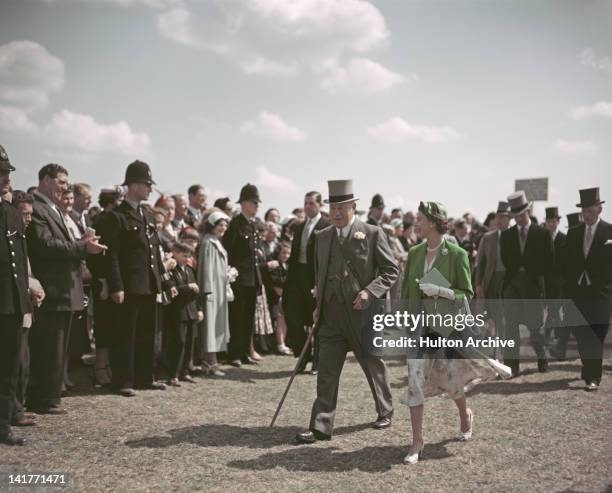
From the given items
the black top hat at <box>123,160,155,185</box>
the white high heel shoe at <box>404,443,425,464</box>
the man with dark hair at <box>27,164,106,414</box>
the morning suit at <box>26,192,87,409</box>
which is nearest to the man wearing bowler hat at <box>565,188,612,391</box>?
the white high heel shoe at <box>404,443,425,464</box>

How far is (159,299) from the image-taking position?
25.0ft

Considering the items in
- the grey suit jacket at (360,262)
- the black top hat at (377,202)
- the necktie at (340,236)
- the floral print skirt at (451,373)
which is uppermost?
the black top hat at (377,202)

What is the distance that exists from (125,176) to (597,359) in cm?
634

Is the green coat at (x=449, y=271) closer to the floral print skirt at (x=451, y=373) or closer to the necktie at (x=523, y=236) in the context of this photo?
the floral print skirt at (x=451, y=373)

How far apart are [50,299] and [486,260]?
639 cm

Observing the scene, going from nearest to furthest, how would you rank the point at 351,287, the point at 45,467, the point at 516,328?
the point at 45,467 → the point at 351,287 → the point at 516,328

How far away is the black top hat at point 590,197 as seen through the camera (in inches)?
329

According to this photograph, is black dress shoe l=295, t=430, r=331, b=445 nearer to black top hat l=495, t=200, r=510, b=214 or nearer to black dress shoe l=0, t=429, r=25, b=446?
black dress shoe l=0, t=429, r=25, b=446

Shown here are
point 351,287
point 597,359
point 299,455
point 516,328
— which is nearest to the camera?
point 299,455

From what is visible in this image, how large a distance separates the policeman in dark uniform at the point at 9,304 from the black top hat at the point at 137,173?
202cm

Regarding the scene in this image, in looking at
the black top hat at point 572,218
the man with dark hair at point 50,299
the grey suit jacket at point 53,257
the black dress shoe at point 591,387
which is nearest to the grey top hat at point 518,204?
the black dress shoe at point 591,387

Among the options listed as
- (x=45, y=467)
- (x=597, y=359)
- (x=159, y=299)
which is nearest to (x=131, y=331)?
(x=159, y=299)

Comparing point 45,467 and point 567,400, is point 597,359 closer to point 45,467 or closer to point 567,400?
point 567,400

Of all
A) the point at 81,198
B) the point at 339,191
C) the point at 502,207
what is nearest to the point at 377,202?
the point at 502,207
